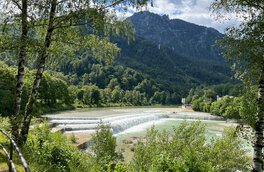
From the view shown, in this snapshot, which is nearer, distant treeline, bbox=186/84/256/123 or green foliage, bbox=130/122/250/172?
distant treeline, bbox=186/84/256/123

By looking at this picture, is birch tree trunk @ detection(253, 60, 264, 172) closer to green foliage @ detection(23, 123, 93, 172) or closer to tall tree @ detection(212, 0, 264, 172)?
tall tree @ detection(212, 0, 264, 172)

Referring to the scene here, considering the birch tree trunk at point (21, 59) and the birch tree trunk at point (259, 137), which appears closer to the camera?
A: the birch tree trunk at point (259, 137)

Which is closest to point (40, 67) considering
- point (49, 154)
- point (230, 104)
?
point (49, 154)

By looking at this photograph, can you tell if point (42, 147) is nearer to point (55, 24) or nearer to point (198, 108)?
point (55, 24)

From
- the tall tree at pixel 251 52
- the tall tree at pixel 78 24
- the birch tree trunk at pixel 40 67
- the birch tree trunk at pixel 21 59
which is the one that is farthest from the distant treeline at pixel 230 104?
the birch tree trunk at pixel 21 59

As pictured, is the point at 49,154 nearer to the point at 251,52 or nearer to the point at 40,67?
the point at 40,67

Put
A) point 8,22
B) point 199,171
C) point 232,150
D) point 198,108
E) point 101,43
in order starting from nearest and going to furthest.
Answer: point 199,171, point 8,22, point 101,43, point 232,150, point 198,108

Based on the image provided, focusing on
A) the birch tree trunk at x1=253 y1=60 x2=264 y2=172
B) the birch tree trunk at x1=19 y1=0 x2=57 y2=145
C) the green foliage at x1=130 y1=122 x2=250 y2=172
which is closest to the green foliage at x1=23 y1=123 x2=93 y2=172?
the birch tree trunk at x1=19 y1=0 x2=57 y2=145

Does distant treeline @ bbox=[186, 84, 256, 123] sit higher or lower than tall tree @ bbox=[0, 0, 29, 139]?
lower

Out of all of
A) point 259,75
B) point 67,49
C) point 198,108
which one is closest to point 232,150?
point 259,75

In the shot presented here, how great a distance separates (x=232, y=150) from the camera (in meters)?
23.7

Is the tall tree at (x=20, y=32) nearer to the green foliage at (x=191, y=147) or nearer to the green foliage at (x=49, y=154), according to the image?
the green foliage at (x=49, y=154)

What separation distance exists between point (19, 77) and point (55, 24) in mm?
2508

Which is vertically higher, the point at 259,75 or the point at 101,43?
the point at 101,43
